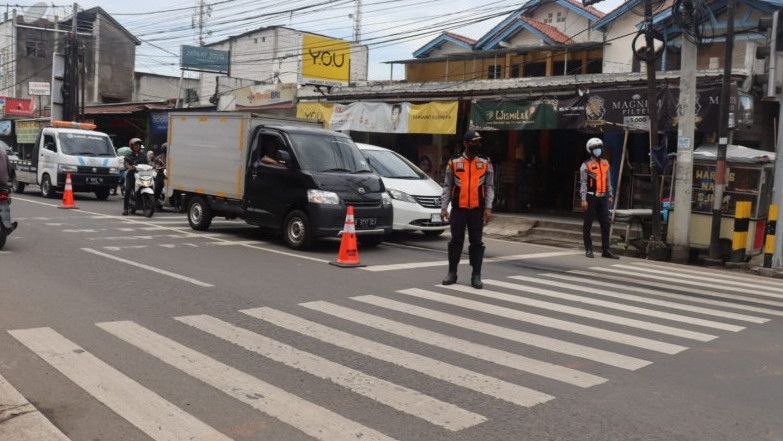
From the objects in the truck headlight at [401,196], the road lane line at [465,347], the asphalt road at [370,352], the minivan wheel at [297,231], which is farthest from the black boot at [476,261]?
the truck headlight at [401,196]

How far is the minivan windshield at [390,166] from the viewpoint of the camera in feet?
47.4

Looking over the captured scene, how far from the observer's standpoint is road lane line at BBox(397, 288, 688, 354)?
6.27 meters

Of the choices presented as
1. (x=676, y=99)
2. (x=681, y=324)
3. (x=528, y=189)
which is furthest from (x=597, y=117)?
(x=681, y=324)

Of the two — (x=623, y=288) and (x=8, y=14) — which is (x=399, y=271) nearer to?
(x=623, y=288)

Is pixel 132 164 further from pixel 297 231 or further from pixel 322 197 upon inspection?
pixel 322 197

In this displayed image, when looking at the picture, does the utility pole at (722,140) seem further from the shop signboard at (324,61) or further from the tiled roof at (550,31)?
the shop signboard at (324,61)

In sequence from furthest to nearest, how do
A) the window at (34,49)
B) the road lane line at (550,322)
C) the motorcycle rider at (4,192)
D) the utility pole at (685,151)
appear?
1. the window at (34,49)
2. the utility pole at (685,151)
3. the motorcycle rider at (4,192)
4. the road lane line at (550,322)

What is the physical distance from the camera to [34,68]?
55.1 m

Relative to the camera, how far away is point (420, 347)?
5.96 metres

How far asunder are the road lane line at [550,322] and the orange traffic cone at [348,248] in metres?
1.86

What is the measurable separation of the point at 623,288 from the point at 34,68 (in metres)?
56.7

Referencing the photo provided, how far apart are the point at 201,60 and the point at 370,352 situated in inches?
1167

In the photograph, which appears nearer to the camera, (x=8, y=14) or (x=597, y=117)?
(x=597, y=117)

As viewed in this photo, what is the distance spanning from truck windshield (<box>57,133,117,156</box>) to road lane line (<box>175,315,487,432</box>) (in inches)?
669
